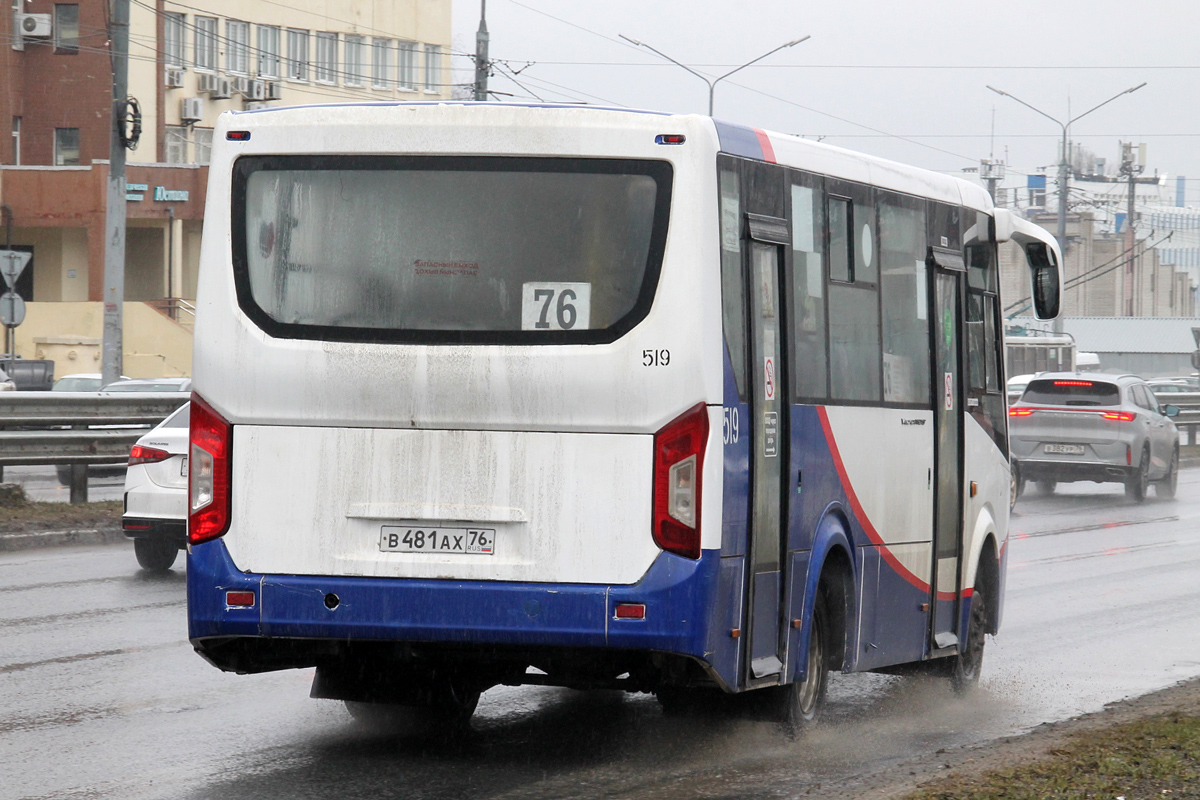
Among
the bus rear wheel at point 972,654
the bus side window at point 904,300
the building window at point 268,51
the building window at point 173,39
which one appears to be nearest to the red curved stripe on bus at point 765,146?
the bus side window at point 904,300

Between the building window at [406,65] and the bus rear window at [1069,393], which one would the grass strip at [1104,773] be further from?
the building window at [406,65]

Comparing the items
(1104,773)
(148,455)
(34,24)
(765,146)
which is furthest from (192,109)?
(1104,773)

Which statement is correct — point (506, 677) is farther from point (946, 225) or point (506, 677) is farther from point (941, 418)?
point (946, 225)

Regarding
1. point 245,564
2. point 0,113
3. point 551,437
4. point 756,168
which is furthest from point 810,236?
point 0,113

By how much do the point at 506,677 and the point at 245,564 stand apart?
1158mm

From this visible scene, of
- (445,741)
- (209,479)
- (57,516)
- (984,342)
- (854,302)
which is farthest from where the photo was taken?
(57,516)

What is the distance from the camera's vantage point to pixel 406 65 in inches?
2879

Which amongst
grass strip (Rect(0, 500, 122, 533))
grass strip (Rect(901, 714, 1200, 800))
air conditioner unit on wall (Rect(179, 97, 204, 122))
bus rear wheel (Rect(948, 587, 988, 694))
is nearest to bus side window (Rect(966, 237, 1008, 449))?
bus rear wheel (Rect(948, 587, 988, 694))

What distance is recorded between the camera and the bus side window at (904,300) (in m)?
8.65

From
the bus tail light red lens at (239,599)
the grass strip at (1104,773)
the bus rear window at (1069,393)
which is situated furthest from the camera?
the bus rear window at (1069,393)

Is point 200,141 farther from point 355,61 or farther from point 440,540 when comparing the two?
point 440,540

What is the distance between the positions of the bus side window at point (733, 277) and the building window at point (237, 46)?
61.8m

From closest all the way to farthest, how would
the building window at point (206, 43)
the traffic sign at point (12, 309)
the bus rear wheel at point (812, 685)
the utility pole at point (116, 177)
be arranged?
the bus rear wheel at point (812, 685), the utility pole at point (116, 177), the traffic sign at point (12, 309), the building window at point (206, 43)

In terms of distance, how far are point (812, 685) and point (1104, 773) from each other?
1.65 m
